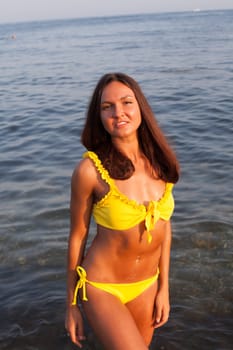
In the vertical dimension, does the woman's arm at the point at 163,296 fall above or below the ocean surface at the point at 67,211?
above

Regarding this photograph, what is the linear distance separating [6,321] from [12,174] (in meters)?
4.81

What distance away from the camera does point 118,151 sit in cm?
355

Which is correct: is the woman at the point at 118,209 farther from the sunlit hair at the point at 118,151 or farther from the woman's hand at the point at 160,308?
the woman's hand at the point at 160,308

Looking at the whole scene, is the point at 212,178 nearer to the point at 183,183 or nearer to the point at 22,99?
the point at 183,183

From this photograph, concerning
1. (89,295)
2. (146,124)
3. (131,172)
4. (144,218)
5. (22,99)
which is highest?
(146,124)

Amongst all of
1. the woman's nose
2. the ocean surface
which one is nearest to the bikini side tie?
the woman's nose

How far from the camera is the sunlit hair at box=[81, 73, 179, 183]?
343 centimetres

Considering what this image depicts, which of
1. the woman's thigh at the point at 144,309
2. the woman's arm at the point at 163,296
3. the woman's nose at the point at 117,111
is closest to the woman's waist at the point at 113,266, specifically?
the woman's thigh at the point at 144,309

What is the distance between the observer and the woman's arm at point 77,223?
332cm

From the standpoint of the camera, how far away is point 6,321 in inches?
206

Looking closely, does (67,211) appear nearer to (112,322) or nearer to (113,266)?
(113,266)

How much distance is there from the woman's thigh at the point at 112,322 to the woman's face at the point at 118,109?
1.13m

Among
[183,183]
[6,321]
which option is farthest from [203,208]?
[6,321]

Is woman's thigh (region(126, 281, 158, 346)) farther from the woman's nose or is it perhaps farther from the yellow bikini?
the woman's nose
